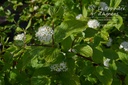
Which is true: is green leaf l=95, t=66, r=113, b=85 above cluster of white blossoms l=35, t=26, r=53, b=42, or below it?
below

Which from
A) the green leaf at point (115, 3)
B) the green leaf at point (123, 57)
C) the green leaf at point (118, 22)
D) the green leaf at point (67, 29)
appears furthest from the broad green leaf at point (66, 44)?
the green leaf at point (118, 22)

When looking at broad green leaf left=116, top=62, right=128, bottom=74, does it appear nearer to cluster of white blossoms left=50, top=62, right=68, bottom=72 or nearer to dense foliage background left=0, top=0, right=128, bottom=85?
dense foliage background left=0, top=0, right=128, bottom=85

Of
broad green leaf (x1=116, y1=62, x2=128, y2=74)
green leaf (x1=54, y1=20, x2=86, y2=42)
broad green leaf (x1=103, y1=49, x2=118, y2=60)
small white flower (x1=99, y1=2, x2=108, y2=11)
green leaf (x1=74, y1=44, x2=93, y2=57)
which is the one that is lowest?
small white flower (x1=99, y1=2, x2=108, y2=11)

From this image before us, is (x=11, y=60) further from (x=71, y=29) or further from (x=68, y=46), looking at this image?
(x=71, y=29)

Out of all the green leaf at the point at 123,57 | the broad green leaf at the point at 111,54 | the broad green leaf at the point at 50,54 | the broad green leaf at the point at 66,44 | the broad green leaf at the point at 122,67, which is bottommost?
the broad green leaf at the point at 122,67

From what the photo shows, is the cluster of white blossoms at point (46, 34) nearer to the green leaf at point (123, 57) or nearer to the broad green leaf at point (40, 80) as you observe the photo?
the broad green leaf at point (40, 80)

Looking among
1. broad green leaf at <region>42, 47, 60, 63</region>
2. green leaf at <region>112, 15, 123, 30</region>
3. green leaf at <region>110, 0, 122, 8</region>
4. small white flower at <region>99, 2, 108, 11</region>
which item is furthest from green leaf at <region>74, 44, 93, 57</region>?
small white flower at <region>99, 2, 108, 11</region>

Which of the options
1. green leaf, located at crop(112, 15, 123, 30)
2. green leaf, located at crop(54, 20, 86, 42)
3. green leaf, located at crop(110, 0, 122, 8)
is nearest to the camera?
green leaf, located at crop(54, 20, 86, 42)
